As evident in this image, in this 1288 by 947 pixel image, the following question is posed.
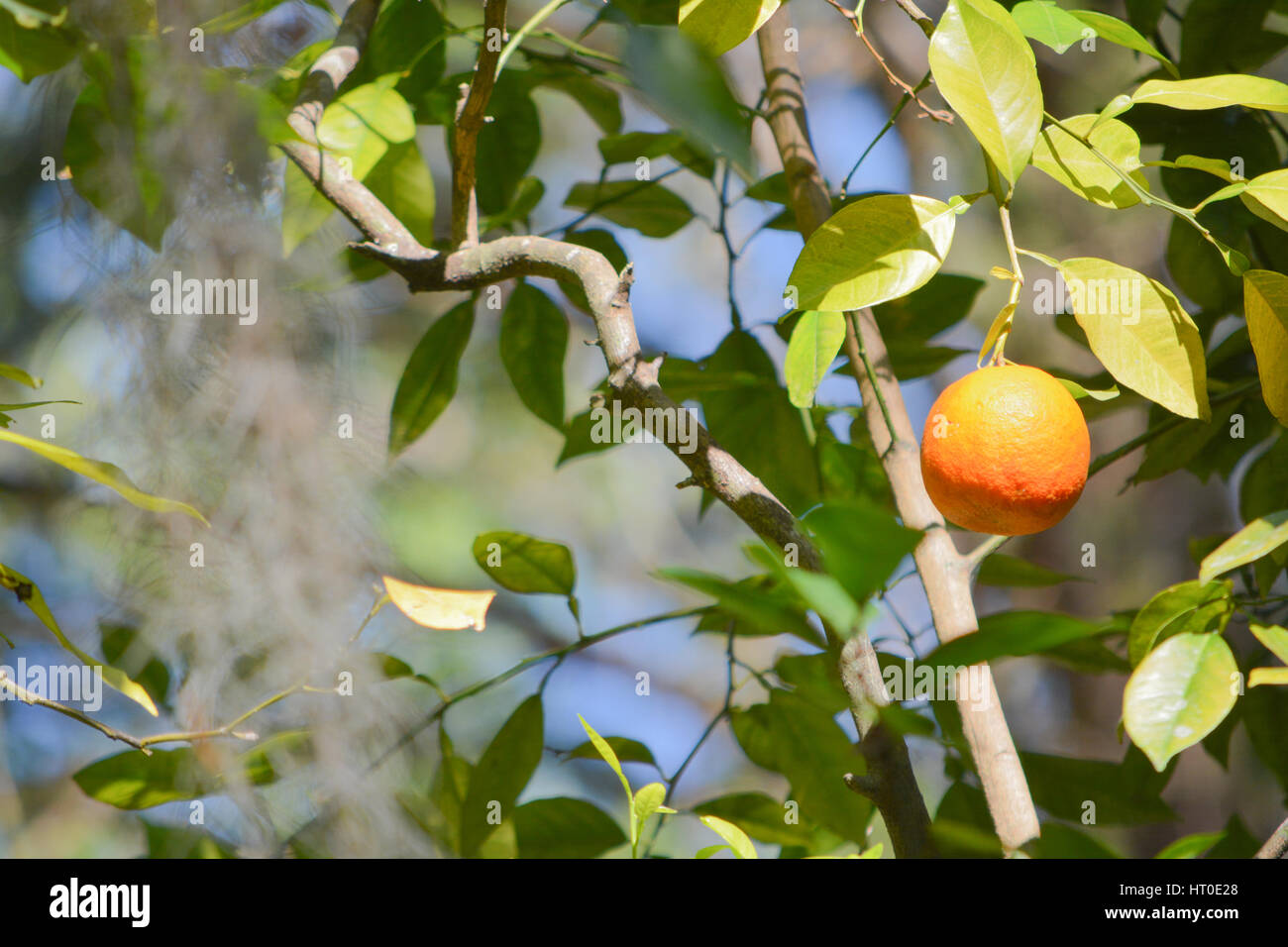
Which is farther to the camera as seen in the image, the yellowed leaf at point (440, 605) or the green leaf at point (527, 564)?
the green leaf at point (527, 564)

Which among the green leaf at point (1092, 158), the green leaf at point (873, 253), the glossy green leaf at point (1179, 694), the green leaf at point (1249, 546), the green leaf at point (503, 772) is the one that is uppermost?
the green leaf at point (1092, 158)

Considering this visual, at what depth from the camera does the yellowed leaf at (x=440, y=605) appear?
0.29 metres

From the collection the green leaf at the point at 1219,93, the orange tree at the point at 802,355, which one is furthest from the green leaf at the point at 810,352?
the green leaf at the point at 1219,93

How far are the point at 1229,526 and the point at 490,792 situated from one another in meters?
0.99

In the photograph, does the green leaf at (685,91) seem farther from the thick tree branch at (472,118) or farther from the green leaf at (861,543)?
the thick tree branch at (472,118)

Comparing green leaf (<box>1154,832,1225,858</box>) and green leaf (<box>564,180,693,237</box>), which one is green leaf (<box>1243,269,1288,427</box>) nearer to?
green leaf (<box>1154,832,1225,858</box>)

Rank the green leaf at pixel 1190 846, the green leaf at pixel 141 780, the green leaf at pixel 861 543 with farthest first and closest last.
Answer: the green leaf at pixel 141 780, the green leaf at pixel 1190 846, the green leaf at pixel 861 543

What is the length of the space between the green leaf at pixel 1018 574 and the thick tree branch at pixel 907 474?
0.10 meters

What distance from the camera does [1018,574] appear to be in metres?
0.48

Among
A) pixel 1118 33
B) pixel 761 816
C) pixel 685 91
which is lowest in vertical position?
pixel 761 816

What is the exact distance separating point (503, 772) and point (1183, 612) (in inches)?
11.9

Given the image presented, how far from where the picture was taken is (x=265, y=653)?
0.34 m

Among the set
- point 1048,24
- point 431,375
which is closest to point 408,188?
point 431,375

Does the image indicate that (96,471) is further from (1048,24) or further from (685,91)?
(1048,24)
